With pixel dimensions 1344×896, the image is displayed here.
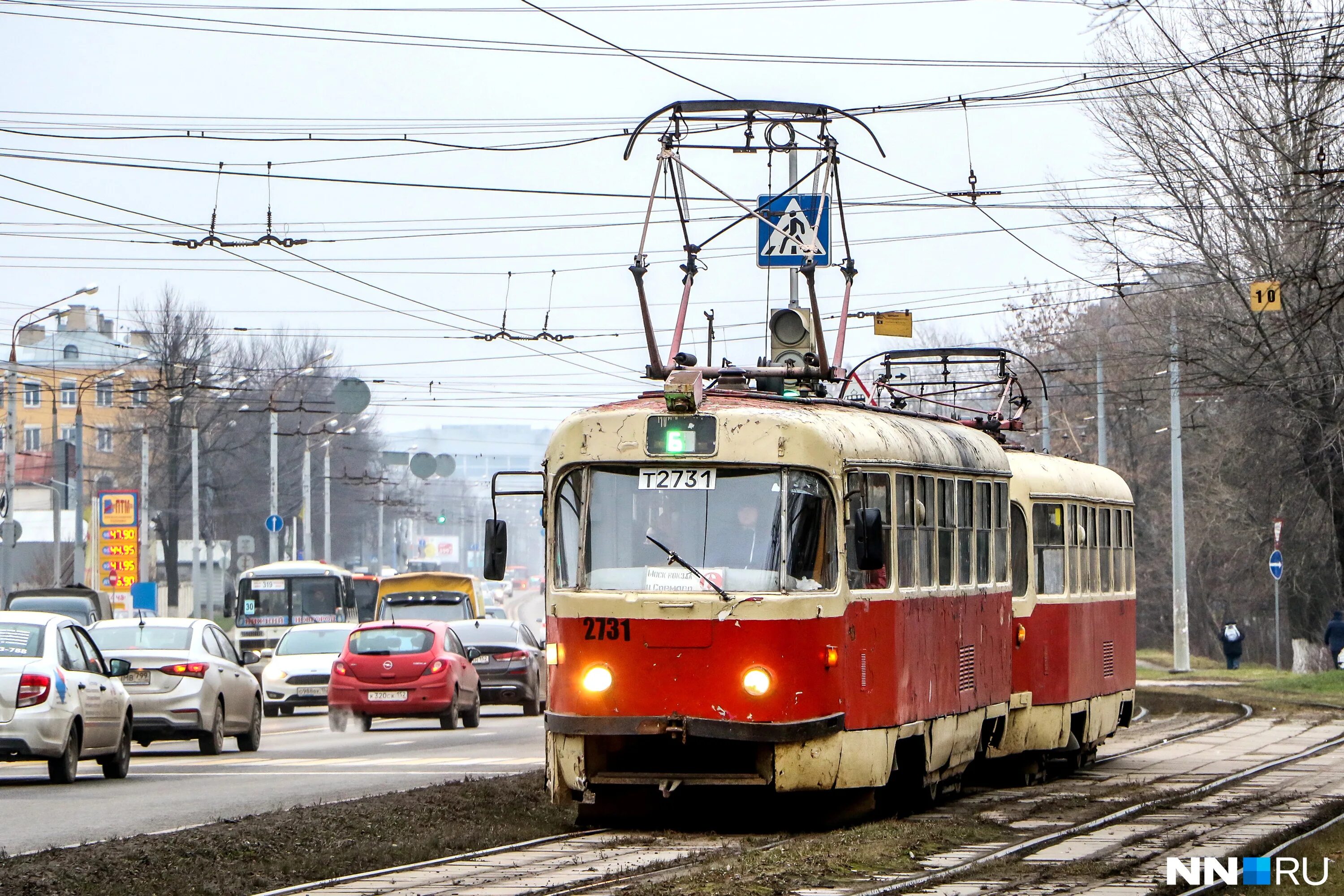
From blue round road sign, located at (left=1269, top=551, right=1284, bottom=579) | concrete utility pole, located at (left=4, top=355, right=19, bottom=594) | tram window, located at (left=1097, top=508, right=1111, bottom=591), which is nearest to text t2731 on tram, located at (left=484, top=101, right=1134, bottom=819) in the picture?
tram window, located at (left=1097, top=508, right=1111, bottom=591)

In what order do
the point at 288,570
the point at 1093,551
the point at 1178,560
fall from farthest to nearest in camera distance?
the point at 288,570 → the point at 1178,560 → the point at 1093,551

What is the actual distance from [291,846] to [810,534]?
135 inches

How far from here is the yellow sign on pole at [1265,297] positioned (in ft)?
95.5

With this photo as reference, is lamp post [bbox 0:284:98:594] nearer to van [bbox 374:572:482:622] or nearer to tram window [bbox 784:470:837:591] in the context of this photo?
van [bbox 374:572:482:622]

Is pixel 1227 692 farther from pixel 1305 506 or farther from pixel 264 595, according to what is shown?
pixel 264 595

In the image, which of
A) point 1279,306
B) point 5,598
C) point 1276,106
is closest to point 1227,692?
point 1279,306

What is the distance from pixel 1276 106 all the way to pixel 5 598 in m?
24.2

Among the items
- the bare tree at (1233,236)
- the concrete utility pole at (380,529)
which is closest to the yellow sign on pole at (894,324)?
the bare tree at (1233,236)

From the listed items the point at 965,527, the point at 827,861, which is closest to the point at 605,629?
the point at 827,861

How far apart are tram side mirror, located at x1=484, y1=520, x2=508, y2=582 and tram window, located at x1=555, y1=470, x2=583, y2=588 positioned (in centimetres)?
38

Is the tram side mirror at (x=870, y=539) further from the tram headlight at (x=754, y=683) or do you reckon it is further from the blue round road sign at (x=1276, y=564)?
the blue round road sign at (x=1276, y=564)

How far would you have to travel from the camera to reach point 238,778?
18.3 metres

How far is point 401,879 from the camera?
10484 mm

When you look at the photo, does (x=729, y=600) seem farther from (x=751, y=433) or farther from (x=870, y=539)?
(x=751, y=433)
